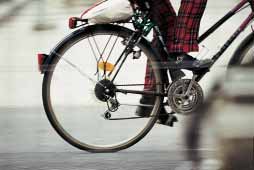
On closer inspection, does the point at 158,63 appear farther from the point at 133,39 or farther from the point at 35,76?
the point at 35,76

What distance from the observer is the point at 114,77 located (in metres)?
4.39

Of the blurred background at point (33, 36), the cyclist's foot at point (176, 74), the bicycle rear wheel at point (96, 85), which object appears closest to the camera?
the bicycle rear wheel at point (96, 85)

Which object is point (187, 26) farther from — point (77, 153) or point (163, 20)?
point (77, 153)

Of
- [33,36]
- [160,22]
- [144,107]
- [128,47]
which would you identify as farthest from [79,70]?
[33,36]

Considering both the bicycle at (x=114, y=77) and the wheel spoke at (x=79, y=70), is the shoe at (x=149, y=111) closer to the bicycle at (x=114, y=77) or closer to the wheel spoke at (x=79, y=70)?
the bicycle at (x=114, y=77)

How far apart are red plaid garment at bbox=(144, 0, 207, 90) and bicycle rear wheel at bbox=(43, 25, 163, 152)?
154 mm

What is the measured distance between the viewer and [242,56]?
4473 mm

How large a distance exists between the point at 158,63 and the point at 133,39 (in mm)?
215

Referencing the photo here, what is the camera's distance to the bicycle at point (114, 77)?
4.30 meters

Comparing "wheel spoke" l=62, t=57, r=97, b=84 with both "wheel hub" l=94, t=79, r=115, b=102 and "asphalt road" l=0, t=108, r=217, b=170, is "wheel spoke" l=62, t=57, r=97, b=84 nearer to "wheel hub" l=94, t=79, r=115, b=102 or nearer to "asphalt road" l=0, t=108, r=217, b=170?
"wheel hub" l=94, t=79, r=115, b=102

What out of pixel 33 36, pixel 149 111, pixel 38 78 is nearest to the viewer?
pixel 149 111

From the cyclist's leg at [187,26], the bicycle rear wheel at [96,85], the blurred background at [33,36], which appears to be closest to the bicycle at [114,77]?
the bicycle rear wheel at [96,85]

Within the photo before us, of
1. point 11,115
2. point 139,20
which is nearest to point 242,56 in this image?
point 139,20

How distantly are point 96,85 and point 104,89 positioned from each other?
0.05 m
